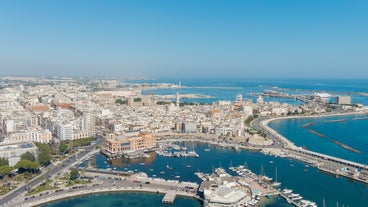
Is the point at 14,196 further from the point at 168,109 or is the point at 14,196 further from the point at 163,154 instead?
the point at 168,109

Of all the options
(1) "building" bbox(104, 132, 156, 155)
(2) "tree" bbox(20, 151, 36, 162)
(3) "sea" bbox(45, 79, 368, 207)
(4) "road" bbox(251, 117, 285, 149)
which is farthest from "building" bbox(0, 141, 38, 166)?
(4) "road" bbox(251, 117, 285, 149)

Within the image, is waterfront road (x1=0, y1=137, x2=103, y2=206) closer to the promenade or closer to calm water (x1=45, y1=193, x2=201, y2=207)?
the promenade

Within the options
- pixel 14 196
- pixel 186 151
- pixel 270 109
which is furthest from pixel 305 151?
pixel 270 109

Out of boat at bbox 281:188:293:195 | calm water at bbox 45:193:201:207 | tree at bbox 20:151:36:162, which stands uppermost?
tree at bbox 20:151:36:162

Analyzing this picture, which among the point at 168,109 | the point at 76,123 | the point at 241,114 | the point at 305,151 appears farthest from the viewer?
the point at 168,109

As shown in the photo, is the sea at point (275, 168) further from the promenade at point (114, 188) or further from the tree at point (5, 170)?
the tree at point (5, 170)
